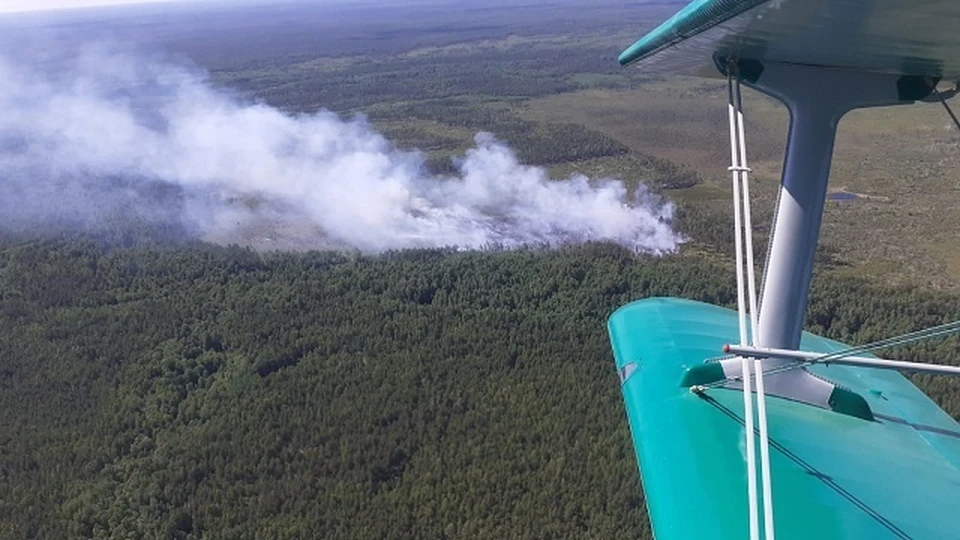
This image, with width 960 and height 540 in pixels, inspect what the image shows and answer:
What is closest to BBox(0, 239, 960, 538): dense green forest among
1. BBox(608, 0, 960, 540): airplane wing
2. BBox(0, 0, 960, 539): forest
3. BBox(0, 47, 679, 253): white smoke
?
BBox(0, 0, 960, 539): forest

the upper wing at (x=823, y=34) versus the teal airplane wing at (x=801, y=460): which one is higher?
the upper wing at (x=823, y=34)

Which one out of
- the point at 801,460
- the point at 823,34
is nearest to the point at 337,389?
the point at 801,460

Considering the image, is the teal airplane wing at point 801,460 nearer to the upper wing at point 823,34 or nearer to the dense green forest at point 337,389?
the upper wing at point 823,34

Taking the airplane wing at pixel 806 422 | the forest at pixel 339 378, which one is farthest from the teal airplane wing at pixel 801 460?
the forest at pixel 339 378

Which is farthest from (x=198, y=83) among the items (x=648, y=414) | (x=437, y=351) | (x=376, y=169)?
(x=648, y=414)

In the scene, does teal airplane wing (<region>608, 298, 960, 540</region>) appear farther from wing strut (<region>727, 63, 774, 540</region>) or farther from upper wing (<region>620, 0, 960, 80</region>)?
upper wing (<region>620, 0, 960, 80</region>)

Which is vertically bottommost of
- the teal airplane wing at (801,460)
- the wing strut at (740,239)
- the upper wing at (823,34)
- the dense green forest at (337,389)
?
the dense green forest at (337,389)
